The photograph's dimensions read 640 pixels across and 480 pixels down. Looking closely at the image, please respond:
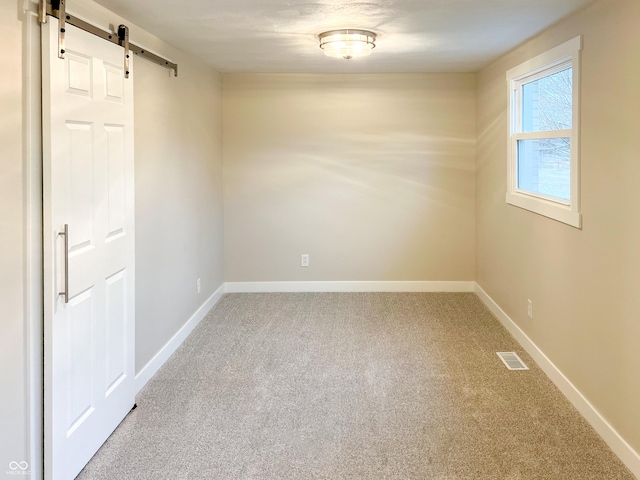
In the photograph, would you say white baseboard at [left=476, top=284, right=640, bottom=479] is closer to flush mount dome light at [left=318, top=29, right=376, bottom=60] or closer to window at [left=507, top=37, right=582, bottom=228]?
window at [left=507, top=37, right=582, bottom=228]

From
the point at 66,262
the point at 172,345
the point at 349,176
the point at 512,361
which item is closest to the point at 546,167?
the point at 512,361

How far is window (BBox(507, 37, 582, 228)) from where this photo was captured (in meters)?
3.26

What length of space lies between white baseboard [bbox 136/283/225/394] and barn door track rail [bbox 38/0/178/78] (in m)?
1.80

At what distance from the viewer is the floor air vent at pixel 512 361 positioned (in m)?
3.80

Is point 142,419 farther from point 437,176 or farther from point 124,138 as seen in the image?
point 437,176

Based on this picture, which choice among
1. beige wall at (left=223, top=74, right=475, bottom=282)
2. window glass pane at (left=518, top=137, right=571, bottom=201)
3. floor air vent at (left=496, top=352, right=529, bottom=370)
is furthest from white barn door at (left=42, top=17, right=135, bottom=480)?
beige wall at (left=223, top=74, right=475, bottom=282)

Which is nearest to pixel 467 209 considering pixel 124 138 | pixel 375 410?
pixel 375 410

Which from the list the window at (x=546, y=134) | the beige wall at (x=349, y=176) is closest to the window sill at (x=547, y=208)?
the window at (x=546, y=134)

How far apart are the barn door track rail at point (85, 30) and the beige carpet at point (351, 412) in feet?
6.12

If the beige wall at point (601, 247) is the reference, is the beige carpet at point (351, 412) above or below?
below

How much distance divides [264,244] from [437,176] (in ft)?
6.35

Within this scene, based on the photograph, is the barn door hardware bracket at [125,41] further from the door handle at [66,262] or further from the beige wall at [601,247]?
the beige wall at [601,247]

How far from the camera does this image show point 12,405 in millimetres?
2096

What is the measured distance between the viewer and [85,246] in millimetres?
2586
